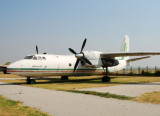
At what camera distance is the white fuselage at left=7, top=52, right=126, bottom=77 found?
1967cm

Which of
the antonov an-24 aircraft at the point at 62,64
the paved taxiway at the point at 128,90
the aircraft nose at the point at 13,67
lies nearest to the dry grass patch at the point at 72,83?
the antonov an-24 aircraft at the point at 62,64

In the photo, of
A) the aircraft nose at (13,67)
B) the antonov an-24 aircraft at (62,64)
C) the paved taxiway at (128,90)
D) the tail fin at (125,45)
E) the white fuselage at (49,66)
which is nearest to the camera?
the paved taxiway at (128,90)

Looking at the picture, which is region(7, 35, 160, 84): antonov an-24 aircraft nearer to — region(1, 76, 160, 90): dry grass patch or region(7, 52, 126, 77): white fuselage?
region(7, 52, 126, 77): white fuselage

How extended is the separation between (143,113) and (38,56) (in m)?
16.6

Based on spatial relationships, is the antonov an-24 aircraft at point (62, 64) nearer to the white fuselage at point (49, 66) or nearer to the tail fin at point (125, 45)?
the white fuselage at point (49, 66)

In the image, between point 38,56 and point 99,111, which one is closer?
point 99,111

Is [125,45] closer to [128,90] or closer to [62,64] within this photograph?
[62,64]

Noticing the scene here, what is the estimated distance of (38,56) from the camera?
21469 mm

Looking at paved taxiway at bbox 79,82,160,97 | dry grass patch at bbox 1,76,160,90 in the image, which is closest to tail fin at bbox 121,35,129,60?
dry grass patch at bbox 1,76,160,90

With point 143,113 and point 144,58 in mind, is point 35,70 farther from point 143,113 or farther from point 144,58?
point 144,58

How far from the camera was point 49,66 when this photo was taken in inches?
864

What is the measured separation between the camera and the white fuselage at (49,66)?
19.7 metres

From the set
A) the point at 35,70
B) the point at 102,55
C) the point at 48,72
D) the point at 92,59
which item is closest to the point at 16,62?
the point at 35,70

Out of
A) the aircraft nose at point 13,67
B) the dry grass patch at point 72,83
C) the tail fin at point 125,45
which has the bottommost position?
the dry grass patch at point 72,83
